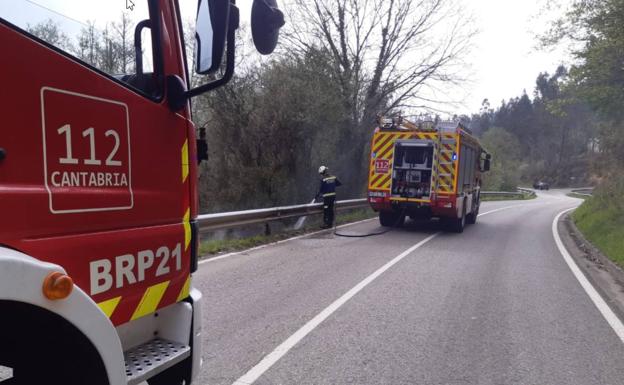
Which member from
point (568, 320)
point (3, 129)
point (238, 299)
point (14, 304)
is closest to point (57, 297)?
point (14, 304)

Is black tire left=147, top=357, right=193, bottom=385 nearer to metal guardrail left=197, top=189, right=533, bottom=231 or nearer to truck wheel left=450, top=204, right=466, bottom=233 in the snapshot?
metal guardrail left=197, top=189, right=533, bottom=231

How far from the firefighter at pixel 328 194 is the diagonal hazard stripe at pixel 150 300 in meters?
10.1

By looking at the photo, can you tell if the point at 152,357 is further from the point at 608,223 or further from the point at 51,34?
the point at 608,223

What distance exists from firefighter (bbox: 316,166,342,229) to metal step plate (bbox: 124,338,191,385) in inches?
397

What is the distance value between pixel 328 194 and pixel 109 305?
1100cm

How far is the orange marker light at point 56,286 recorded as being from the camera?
159 cm

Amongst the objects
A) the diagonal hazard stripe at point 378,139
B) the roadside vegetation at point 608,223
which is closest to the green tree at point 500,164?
the roadside vegetation at point 608,223

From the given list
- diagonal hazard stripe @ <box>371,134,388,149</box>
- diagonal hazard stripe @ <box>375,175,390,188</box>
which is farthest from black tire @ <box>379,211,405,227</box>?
diagonal hazard stripe @ <box>371,134,388,149</box>

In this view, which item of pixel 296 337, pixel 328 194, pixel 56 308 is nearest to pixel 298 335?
pixel 296 337

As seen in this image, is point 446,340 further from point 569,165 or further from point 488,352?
point 569,165

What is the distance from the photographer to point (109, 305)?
204cm

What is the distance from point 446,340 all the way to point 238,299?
99.0 inches

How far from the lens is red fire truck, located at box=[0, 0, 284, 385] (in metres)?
1.66

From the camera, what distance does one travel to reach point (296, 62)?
18641 millimetres
